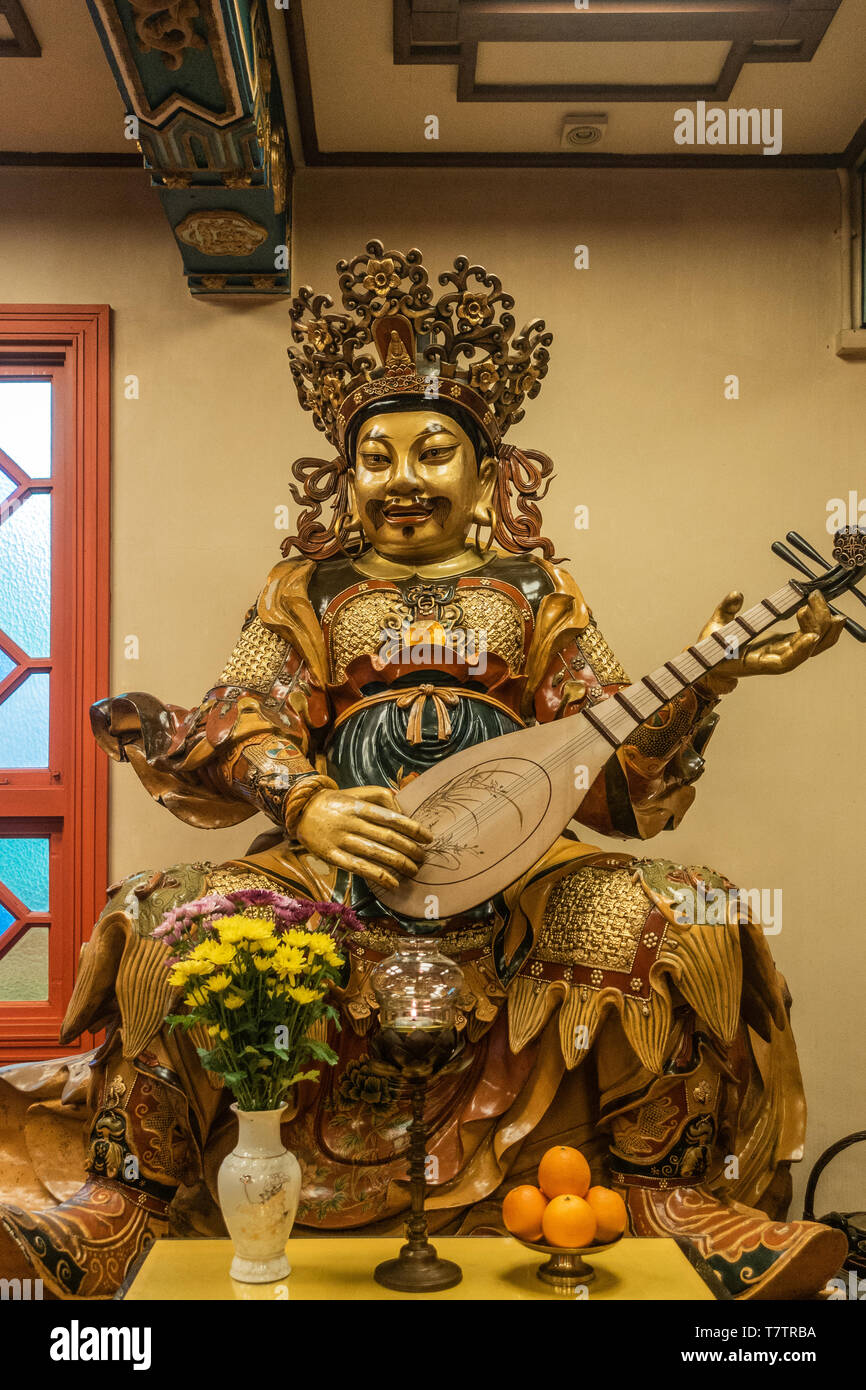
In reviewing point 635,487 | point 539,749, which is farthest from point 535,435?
point 539,749

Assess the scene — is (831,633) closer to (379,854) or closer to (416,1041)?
(379,854)

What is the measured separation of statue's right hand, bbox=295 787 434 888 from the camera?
2465mm

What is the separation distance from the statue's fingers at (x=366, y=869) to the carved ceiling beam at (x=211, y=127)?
1.67m

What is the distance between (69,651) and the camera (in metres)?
3.76

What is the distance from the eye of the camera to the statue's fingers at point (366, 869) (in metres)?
2.46

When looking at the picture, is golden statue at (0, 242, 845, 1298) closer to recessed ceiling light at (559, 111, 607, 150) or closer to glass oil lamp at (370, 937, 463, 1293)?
glass oil lamp at (370, 937, 463, 1293)

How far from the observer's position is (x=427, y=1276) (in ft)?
6.55

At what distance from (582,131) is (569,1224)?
2.98m

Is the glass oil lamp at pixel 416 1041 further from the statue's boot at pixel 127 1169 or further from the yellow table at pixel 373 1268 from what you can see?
the statue's boot at pixel 127 1169

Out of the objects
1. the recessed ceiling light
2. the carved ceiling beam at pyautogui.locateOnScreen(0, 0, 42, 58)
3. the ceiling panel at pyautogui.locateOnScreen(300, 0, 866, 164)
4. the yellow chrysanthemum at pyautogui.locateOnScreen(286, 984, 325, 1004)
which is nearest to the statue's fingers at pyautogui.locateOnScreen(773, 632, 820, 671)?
the yellow chrysanthemum at pyautogui.locateOnScreen(286, 984, 325, 1004)

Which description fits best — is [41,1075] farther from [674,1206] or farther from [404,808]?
[674,1206]

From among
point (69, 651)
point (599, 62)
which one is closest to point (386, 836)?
point (69, 651)

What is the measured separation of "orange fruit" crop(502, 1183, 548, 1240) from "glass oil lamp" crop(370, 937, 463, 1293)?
0.39 feet

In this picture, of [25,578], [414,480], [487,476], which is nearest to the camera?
[414,480]
